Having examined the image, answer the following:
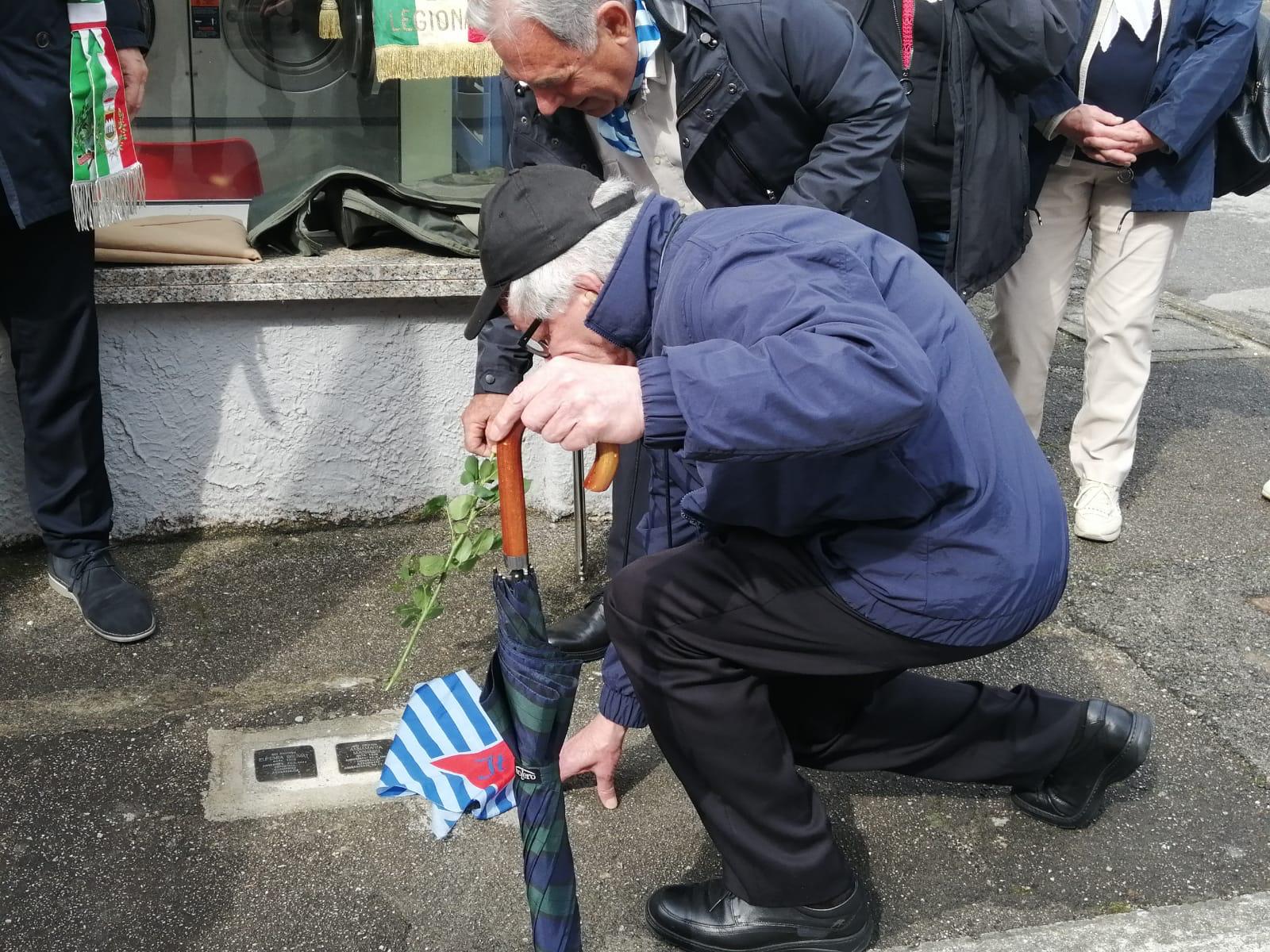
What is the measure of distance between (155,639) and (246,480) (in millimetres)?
612

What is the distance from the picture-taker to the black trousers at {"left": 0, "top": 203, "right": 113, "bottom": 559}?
3.10 metres

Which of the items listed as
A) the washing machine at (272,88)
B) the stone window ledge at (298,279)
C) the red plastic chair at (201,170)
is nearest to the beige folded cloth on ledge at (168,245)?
the stone window ledge at (298,279)

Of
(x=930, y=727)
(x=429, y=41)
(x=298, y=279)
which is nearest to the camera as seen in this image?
(x=930, y=727)

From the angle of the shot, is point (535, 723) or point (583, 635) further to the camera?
point (583, 635)

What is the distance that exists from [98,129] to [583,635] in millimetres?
1624

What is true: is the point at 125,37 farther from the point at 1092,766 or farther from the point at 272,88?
the point at 1092,766

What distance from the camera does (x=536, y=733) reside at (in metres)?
2.05

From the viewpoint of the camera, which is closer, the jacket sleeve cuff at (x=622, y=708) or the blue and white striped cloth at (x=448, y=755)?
the blue and white striped cloth at (x=448, y=755)

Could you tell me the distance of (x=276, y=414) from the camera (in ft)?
12.1

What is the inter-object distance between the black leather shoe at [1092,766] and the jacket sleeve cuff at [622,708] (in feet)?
2.58

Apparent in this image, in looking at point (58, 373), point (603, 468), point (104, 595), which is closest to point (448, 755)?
point (603, 468)

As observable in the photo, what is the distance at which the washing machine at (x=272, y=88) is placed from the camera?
4.08 metres

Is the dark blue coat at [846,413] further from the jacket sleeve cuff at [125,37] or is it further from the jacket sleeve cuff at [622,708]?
the jacket sleeve cuff at [125,37]

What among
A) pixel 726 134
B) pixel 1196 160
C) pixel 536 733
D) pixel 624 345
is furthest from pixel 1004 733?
pixel 1196 160
